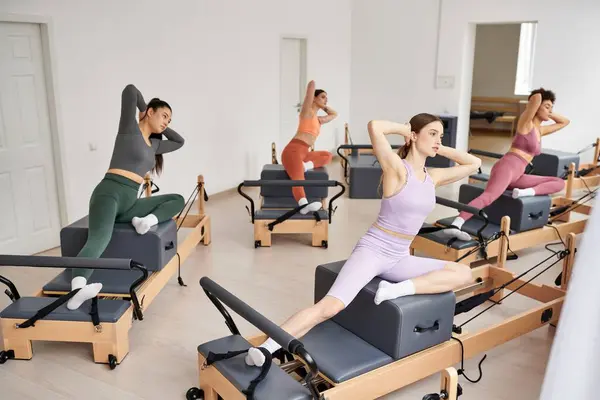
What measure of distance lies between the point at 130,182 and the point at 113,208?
10.7 inches

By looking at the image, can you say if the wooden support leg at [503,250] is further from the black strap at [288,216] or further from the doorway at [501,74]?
the doorway at [501,74]

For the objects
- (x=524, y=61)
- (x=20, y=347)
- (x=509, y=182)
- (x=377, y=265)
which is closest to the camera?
(x=377, y=265)

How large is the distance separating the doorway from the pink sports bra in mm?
7824

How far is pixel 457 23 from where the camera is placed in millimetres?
8836

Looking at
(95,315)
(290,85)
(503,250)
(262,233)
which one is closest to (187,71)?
(262,233)

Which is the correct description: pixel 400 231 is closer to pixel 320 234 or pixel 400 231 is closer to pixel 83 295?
pixel 83 295

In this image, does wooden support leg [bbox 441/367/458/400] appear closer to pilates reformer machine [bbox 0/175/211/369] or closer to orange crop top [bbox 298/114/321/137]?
pilates reformer machine [bbox 0/175/211/369]

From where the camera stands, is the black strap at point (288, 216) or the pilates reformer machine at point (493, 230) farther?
the black strap at point (288, 216)

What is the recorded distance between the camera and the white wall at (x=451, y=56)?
8.15 meters

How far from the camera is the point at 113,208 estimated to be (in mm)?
3699

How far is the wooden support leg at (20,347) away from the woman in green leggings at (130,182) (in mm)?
469

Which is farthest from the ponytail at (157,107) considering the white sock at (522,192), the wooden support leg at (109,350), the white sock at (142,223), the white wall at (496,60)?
the white wall at (496,60)

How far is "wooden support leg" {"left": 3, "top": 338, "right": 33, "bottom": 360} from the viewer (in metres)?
3.16

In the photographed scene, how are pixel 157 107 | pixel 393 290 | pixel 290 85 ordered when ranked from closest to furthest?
pixel 393 290 < pixel 157 107 < pixel 290 85
